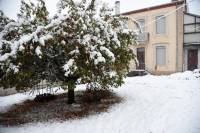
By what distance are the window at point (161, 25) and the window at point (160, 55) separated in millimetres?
1359

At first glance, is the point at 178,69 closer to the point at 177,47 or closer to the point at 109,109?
the point at 177,47

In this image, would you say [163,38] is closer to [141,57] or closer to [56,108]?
[141,57]

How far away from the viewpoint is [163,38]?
2042cm

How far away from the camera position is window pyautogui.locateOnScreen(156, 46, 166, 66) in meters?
20.5

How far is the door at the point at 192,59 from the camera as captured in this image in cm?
1948

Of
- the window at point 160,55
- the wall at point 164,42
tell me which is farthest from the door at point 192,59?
the window at point 160,55

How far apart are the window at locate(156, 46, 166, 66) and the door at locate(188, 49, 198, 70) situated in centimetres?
199

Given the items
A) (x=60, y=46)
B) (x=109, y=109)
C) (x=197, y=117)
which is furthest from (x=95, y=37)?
(x=197, y=117)

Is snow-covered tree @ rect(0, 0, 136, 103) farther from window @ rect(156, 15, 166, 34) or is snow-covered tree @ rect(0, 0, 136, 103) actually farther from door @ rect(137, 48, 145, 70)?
Result: door @ rect(137, 48, 145, 70)

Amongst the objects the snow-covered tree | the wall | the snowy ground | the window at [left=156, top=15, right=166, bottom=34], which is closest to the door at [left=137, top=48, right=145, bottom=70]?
the wall

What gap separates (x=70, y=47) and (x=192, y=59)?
1468cm

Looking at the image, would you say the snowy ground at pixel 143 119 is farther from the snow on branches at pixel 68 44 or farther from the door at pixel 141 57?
the door at pixel 141 57

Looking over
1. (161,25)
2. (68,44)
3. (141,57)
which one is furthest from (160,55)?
(68,44)

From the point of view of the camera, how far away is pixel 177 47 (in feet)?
64.2
